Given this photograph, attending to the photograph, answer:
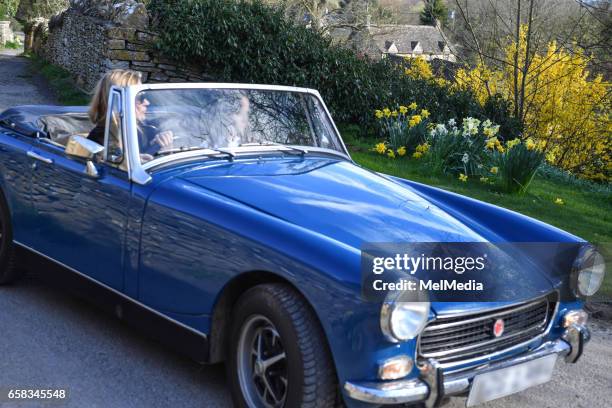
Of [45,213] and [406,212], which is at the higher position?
[406,212]

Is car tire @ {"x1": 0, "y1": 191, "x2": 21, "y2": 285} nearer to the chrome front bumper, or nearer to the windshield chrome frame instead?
the windshield chrome frame

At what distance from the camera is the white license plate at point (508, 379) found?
→ 123 inches

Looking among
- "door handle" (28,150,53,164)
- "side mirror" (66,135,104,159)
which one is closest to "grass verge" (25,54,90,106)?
"door handle" (28,150,53,164)

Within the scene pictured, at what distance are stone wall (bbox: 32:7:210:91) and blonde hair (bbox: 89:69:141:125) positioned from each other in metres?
7.19

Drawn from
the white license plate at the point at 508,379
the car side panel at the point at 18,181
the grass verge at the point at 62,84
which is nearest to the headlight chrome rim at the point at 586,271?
the white license plate at the point at 508,379

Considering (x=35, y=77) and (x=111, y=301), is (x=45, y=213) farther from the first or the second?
(x=35, y=77)

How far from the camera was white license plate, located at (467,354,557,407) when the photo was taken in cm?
312

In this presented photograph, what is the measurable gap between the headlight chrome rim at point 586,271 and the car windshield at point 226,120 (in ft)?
A: 5.92

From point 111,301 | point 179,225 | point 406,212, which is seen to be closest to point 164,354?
point 111,301

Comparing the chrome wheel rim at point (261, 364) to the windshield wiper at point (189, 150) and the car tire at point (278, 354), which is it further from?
the windshield wiper at point (189, 150)

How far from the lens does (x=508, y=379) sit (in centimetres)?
324

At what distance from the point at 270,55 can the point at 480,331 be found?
952 centimetres

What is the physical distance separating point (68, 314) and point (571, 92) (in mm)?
15362

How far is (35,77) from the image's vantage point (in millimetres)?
18109
